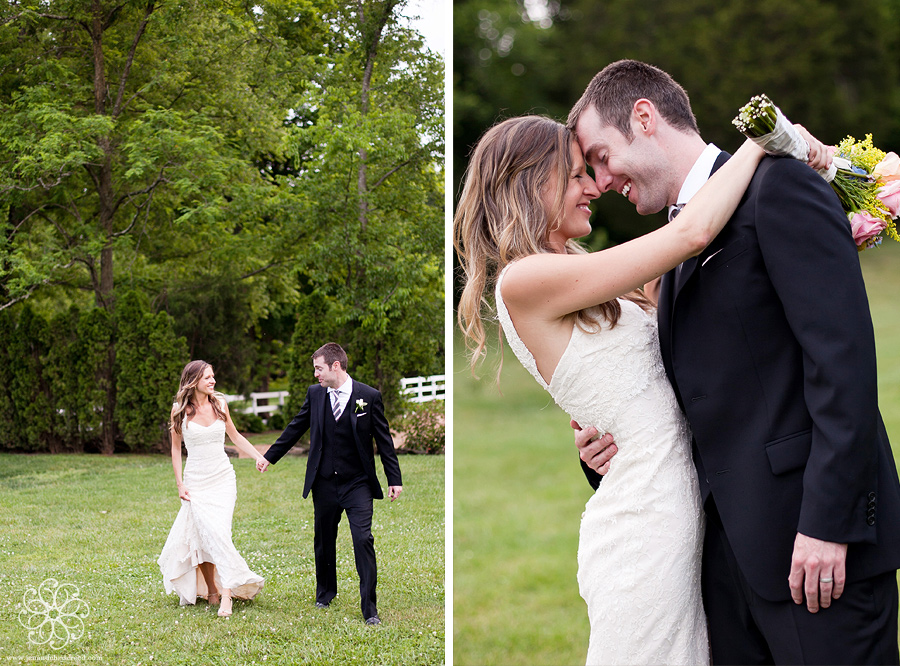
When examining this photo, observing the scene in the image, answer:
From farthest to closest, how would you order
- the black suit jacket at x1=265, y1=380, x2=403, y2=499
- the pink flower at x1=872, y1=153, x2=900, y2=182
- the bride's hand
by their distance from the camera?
the black suit jacket at x1=265, y1=380, x2=403, y2=499 < the pink flower at x1=872, y1=153, x2=900, y2=182 < the bride's hand

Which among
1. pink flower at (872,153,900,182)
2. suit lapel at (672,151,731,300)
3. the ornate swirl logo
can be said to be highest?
pink flower at (872,153,900,182)

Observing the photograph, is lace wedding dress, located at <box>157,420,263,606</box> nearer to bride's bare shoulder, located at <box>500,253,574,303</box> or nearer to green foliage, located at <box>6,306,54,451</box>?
green foliage, located at <box>6,306,54,451</box>

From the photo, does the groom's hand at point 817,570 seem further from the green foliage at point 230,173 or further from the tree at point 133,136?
the tree at point 133,136

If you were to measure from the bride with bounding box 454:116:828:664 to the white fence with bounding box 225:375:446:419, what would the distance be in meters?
1.90

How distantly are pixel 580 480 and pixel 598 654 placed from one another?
546cm

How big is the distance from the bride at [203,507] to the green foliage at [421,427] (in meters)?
0.80

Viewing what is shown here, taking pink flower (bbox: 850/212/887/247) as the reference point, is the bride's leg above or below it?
below

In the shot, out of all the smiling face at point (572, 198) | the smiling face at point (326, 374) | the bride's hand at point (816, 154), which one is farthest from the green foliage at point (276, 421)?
the bride's hand at point (816, 154)

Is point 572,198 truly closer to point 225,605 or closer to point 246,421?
point 246,421

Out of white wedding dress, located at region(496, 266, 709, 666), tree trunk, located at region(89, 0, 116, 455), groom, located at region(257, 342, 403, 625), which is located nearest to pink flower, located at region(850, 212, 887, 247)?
white wedding dress, located at region(496, 266, 709, 666)

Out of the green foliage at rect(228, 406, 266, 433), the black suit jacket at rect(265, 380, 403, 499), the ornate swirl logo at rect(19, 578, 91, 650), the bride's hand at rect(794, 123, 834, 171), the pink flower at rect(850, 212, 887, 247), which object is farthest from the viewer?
the green foliage at rect(228, 406, 266, 433)

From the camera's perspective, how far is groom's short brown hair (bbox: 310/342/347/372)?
12.1 ft

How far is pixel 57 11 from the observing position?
3.56 m

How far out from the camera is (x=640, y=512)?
206 centimetres
